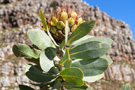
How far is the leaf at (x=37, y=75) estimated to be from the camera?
62 cm

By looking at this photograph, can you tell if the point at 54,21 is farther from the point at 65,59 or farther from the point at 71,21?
the point at 65,59

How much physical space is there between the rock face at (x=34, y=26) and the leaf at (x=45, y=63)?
14.9m

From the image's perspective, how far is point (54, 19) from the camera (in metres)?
0.73

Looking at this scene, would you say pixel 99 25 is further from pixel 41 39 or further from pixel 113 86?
pixel 41 39

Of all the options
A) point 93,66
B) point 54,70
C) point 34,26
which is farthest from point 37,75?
point 34,26

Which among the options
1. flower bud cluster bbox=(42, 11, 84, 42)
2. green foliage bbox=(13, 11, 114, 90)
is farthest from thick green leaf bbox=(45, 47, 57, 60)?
flower bud cluster bbox=(42, 11, 84, 42)

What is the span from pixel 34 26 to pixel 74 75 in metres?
23.1

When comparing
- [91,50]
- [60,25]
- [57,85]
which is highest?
[60,25]

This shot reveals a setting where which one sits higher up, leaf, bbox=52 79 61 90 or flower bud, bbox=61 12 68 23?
flower bud, bbox=61 12 68 23

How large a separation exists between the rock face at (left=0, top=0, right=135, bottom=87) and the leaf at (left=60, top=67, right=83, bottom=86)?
14906mm

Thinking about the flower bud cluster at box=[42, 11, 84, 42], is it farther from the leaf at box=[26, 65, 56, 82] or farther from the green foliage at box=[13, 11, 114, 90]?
the leaf at box=[26, 65, 56, 82]

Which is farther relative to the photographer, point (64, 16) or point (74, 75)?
point (64, 16)

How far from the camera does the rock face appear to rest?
17408mm

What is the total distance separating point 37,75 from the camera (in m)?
0.63
